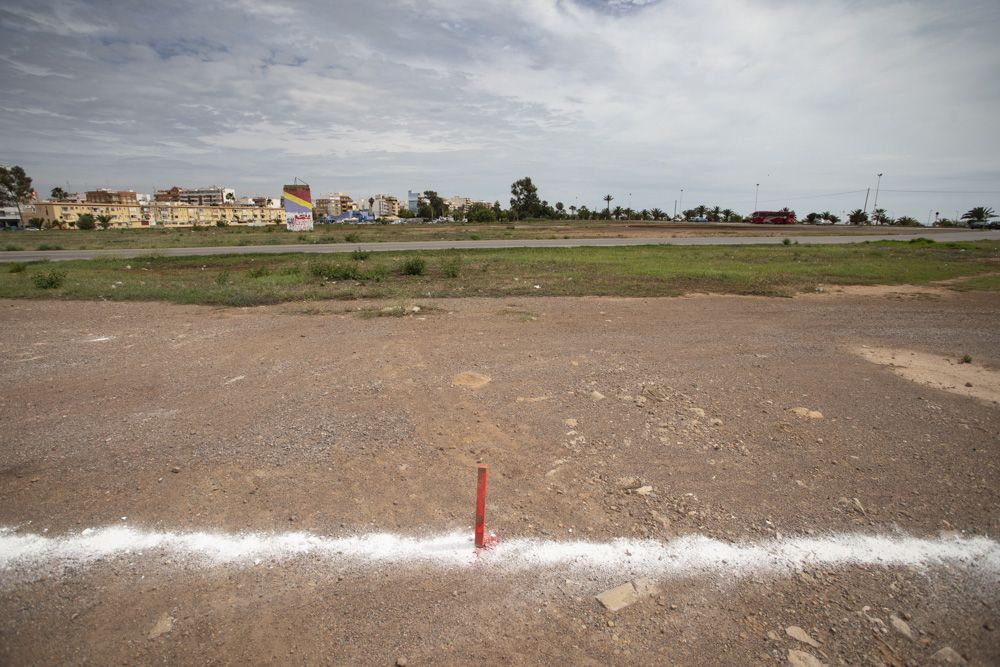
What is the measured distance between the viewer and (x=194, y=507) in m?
3.66

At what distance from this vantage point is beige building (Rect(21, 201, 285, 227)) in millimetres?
111500

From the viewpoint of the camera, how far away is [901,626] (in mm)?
2764

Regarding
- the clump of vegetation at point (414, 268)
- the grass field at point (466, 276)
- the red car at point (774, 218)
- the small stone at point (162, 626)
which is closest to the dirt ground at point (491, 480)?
the small stone at point (162, 626)

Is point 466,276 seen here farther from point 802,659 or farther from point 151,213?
point 151,213

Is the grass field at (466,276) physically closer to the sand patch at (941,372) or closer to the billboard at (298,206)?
the sand patch at (941,372)

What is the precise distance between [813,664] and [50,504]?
5204mm

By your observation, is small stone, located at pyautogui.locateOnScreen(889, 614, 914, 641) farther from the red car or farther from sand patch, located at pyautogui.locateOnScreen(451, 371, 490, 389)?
the red car

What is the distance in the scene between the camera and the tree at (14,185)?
94875mm

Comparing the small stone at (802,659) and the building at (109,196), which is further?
the building at (109,196)

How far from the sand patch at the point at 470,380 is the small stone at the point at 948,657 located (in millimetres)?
4449

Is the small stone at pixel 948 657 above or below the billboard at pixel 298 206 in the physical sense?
below

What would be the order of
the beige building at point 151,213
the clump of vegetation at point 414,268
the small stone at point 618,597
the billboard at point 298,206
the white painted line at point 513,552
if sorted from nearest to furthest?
the small stone at point 618,597 < the white painted line at point 513,552 < the clump of vegetation at point 414,268 < the billboard at point 298,206 < the beige building at point 151,213

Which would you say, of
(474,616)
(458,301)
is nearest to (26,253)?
(458,301)

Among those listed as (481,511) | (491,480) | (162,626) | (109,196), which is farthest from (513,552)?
→ (109,196)
